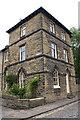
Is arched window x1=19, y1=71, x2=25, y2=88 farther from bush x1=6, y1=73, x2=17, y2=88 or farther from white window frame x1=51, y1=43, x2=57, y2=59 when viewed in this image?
white window frame x1=51, y1=43, x2=57, y2=59

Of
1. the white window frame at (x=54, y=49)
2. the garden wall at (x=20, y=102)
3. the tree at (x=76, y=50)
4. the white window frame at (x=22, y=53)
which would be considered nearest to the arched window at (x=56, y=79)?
the white window frame at (x=54, y=49)

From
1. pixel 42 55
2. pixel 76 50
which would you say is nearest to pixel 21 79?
pixel 42 55

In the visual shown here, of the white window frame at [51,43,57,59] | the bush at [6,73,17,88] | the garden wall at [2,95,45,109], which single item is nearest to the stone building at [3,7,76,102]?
the white window frame at [51,43,57,59]

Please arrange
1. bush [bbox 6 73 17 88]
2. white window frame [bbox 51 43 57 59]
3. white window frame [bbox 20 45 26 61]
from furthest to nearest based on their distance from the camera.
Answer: white window frame [bbox 20 45 26 61] → bush [bbox 6 73 17 88] → white window frame [bbox 51 43 57 59]

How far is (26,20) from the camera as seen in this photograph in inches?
523

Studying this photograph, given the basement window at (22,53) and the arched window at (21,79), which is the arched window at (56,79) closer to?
the arched window at (21,79)

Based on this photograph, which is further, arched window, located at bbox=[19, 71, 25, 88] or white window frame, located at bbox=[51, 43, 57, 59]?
white window frame, located at bbox=[51, 43, 57, 59]

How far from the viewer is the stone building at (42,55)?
34.1ft

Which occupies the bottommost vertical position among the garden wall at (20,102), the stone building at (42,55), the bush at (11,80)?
the garden wall at (20,102)

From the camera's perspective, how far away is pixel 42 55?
407 inches

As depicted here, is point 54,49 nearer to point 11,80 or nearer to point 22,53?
point 22,53

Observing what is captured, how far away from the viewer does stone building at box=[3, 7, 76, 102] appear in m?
10.4

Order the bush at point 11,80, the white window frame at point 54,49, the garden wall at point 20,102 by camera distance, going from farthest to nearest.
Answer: the bush at point 11,80 → the white window frame at point 54,49 → the garden wall at point 20,102

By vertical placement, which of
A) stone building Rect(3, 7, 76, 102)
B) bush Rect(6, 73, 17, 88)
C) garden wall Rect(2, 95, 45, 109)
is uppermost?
stone building Rect(3, 7, 76, 102)
